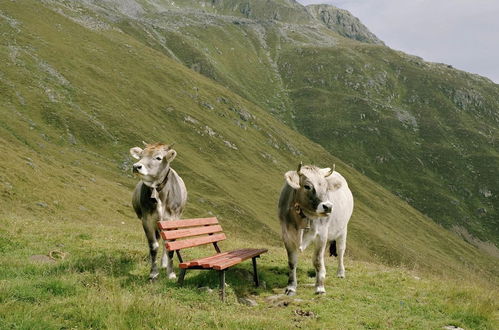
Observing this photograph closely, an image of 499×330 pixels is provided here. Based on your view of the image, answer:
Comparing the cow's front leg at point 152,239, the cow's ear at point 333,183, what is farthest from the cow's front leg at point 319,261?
the cow's front leg at point 152,239

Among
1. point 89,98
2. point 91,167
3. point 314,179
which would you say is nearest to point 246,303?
point 314,179

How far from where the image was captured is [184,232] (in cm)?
1273

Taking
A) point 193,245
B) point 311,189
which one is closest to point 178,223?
point 193,245

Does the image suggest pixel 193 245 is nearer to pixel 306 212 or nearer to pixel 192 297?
pixel 192 297

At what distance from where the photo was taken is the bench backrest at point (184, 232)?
39.1 feet

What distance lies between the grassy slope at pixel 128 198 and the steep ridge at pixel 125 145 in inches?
14.8

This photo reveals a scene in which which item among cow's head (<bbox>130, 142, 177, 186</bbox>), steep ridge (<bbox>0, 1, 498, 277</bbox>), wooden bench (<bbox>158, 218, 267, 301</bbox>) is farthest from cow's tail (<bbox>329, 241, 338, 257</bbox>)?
steep ridge (<bbox>0, 1, 498, 277</bbox>)

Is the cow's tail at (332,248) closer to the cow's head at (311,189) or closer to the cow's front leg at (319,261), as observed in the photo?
the cow's front leg at (319,261)

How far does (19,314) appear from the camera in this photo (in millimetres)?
7270

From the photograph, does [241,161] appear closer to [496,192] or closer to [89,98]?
[89,98]

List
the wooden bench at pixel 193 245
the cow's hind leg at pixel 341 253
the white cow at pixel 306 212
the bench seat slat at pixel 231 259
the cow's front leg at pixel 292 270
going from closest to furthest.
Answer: the bench seat slat at pixel 231 259, the wooden bench at pixel 193 245, the white cow at pixel 306 212, the cow's front leg at pixel 292 270, the cow's hind leg at pixel 341 253

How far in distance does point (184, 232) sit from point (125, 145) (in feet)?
232

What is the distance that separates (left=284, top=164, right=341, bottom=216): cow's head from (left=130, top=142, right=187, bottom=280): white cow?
12.0ft

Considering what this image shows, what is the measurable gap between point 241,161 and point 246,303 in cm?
9921
